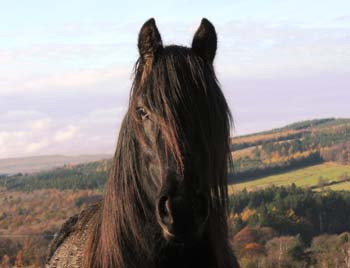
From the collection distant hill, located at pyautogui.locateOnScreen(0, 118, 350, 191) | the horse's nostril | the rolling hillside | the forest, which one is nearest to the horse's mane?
the horse's nostril

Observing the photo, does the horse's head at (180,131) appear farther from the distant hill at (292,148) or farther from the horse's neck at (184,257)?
the distant hill at (292,148)

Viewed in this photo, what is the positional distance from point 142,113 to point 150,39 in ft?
1.77

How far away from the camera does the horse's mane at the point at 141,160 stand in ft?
12.0

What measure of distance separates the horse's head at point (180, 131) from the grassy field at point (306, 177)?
5036 centimetres

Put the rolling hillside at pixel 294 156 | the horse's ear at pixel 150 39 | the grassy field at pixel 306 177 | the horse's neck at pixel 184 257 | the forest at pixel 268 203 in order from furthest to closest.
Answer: the rolling hillside at pixel 294 156 → the grassy field at pixel 306 177 → the forest at pixel 268 203 → the horse's ear at pixel 150 39 → the horse's neck at pixel 184 257

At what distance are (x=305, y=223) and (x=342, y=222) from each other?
5927 millimetres

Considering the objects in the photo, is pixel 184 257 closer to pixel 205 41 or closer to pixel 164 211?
pixel 164 211

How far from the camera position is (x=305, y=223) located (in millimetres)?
39531

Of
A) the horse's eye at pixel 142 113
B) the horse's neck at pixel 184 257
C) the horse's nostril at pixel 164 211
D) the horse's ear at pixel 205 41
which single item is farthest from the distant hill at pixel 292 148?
the horse's nostril at pixel 164 211

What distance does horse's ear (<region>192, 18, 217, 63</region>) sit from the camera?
13.3ft

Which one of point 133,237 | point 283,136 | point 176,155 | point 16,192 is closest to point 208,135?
point 176,155

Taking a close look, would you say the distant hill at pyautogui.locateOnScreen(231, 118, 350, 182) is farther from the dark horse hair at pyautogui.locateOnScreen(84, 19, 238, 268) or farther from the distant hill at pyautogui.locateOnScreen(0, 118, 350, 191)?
the dark horse hair at pyautogui.locateOnScreen(84, 19, 238, 268)

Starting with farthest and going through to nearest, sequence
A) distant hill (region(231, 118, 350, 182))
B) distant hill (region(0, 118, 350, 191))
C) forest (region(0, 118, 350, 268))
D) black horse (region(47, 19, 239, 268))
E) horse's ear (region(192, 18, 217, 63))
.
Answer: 1. distant hill (region(231, 118, 350, 182))
2. distant hill (region(0, 118, 350, 191))
3. forest (region(0, 118, 350, 268))
4. horse's ear (region(192, 18, 217, 63))
5. black horse (region(47, 19, 239, 268))

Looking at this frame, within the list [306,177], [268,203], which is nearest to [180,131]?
[268,203]
